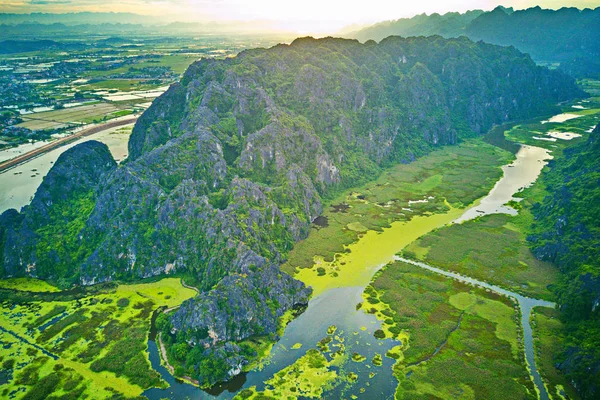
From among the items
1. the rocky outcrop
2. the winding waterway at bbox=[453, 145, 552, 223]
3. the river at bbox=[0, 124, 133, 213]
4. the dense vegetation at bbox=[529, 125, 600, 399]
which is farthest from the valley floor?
the river at bbox=[0, 124, 133, 213]

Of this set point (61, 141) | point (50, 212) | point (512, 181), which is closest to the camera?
point (50, 212)

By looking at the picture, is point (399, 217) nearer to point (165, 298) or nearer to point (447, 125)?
point (165, 298)

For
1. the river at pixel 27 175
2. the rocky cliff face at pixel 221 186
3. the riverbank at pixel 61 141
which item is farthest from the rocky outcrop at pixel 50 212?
the riverbank at pixel 61 141

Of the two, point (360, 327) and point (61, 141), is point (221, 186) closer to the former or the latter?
point (360, 327)

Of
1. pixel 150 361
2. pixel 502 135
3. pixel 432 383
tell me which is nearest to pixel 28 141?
pixel 150 361

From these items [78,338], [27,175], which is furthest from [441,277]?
[27,175]

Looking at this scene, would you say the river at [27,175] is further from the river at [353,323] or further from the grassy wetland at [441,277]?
the grassy wetland at [441,277]
